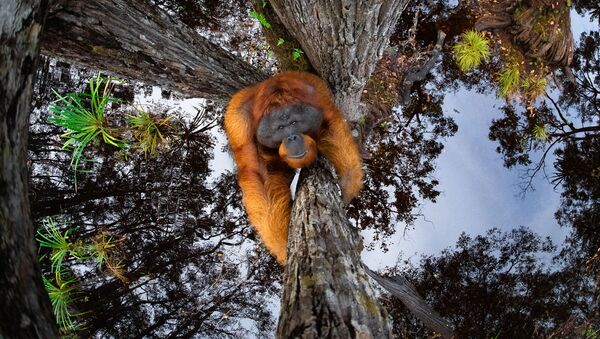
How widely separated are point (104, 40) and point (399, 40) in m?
4.78

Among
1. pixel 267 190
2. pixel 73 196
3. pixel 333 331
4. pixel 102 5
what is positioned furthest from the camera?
pixel 73 196

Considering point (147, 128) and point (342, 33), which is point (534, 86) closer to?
point (342, 33)

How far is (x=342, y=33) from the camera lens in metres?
3.15

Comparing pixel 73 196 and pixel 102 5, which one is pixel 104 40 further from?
pixel 73 196

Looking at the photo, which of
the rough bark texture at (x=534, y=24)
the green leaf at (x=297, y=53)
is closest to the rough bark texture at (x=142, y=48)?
the green leaf at (x=297, y=53)

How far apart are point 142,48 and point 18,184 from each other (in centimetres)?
158

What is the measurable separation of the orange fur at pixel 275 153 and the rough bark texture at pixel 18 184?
1.20 m

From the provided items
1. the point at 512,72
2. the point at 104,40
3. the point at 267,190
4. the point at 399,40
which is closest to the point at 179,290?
the point at 267,190

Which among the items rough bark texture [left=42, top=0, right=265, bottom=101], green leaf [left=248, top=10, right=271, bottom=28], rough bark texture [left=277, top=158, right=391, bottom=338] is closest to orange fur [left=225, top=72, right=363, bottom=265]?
rough bark texture [left=277, top=158, right=391, bottom=338]

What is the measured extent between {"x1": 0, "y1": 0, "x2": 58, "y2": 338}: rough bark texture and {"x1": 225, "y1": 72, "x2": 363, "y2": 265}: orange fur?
1.20 m

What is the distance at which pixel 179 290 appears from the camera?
5777mm

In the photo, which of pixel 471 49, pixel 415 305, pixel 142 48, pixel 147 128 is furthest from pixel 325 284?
pixel 471 49

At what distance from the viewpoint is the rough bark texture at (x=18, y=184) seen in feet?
3.53

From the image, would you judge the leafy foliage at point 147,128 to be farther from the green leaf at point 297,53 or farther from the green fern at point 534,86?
the green fern at point 534,86
